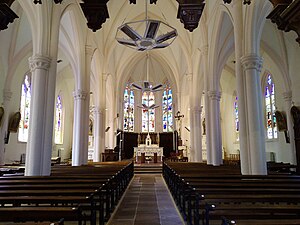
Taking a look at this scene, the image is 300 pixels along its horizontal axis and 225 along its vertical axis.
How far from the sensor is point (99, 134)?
65.5ft

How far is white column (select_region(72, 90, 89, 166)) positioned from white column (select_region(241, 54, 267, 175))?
897 cm

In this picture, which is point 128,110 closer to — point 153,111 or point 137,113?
point 137,113

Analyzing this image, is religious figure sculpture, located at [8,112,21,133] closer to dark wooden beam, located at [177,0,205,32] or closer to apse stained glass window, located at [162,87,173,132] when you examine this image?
apse stained glass window, located at [162,87,173,132]

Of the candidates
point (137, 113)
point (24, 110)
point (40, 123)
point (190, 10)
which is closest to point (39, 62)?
point (40, 123)

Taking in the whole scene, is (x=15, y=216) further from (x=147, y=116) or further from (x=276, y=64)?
(x=147, y=116)

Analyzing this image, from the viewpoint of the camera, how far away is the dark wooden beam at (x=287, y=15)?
300 centimetres

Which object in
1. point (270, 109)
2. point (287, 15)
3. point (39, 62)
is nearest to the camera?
point (287, 15)

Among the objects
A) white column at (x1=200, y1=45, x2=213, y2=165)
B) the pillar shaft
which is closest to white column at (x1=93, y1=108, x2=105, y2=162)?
white column at (x1=200, y1=45, x2=213, y2=165)

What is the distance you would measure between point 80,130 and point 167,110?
16.8 metres

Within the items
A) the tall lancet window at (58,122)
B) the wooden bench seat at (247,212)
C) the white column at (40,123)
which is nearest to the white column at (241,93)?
the wooden bench seat at (247,212)

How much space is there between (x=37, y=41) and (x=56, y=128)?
1625 centimetres

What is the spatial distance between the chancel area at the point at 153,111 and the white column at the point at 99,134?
12cm

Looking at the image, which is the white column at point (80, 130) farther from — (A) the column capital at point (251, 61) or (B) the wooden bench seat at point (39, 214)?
(B) the wooden bench seat at point (39, 214)

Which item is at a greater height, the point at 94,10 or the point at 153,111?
the point at 153,111
